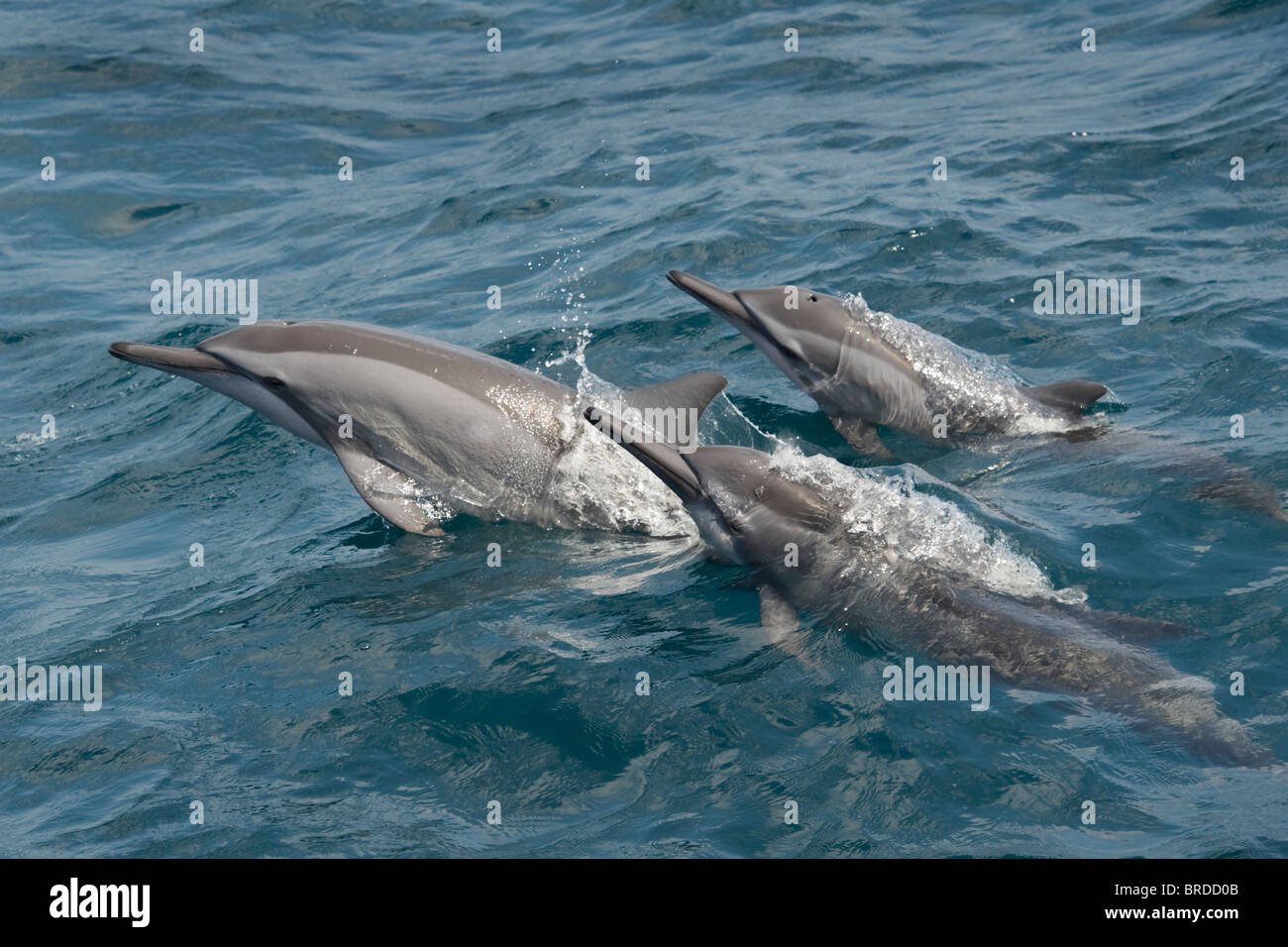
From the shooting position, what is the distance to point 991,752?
6168 mm

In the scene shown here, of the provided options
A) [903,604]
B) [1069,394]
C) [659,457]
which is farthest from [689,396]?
[1069,394]

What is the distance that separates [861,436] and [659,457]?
246cm

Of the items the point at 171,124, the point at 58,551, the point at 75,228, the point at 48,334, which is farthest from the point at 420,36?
the point at 58,551

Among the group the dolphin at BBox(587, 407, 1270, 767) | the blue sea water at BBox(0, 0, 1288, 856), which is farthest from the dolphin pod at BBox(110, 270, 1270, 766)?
the blue sea water at BBox(0, 0, 1288, 856)

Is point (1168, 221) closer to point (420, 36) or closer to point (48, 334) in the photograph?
point (48, 334)

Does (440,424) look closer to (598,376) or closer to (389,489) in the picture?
(389,489)

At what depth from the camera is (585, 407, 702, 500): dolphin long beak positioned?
7.62 m

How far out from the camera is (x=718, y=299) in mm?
9844

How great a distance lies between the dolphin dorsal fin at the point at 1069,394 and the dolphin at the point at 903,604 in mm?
2172

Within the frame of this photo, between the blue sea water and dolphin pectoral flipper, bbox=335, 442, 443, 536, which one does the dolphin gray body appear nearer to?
the blue sea water

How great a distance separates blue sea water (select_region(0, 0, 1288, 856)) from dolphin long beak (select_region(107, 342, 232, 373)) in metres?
1.18

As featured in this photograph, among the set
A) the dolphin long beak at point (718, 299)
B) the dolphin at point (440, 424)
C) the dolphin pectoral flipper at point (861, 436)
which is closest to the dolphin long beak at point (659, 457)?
the dolphin at point (440, 424)

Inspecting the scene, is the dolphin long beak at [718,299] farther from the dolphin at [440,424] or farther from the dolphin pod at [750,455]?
the dolphin at [440,424]
